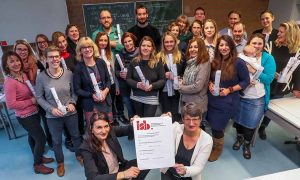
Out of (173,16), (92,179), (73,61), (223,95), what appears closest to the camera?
(92,179)

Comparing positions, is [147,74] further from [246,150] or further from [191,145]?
[246,150]

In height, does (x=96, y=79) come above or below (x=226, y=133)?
above


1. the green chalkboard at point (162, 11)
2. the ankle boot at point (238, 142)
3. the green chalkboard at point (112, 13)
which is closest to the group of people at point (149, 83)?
the ankle boot at point (238, 142)

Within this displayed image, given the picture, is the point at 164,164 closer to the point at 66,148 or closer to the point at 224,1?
the point at 66,148

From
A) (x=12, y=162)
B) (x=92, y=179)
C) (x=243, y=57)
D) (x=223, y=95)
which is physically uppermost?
(x=243, y=57)

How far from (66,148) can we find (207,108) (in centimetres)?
202

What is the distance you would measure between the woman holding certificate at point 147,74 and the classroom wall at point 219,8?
2937 mm

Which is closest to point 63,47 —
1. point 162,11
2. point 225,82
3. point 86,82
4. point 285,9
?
point 86,82

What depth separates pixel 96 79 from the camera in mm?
2783

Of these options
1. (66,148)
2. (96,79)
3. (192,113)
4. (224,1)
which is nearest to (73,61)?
(96,79)

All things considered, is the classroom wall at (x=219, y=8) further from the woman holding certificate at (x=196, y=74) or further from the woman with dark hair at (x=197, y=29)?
the woman holding certificate at (x=196, y=74)

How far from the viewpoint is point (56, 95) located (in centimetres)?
245

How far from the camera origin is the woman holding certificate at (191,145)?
76.4 inches

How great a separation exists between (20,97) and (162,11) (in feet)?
12.9
